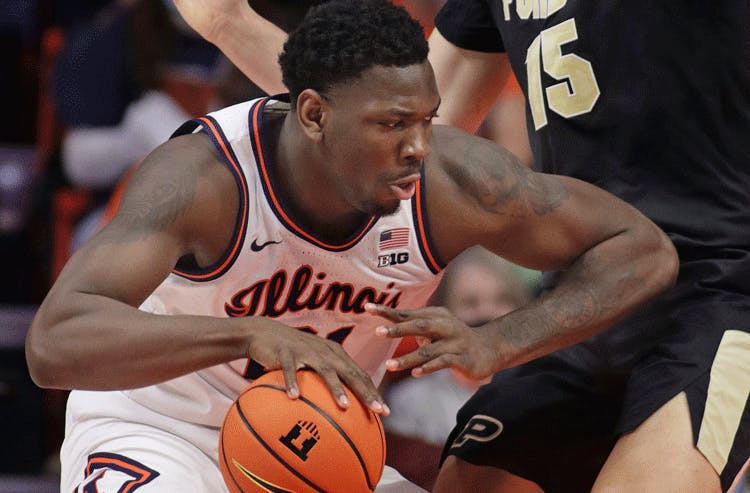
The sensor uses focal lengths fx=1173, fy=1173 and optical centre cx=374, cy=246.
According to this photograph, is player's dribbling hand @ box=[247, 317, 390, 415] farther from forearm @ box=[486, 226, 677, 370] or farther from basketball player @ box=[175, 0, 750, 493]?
basketball player @ box=[175, 0, 750, 493]

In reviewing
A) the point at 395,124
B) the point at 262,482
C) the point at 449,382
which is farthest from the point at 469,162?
the point at 449,382

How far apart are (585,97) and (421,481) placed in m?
1.99

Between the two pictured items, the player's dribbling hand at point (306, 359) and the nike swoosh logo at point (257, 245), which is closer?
the player's dribbling hand at point (306, 359)

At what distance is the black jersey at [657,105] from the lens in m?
3.66

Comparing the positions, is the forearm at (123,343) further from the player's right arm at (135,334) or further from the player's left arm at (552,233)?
the player's left arm at (552,233)

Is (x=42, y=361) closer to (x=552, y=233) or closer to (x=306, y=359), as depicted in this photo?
(x=306, y=359)

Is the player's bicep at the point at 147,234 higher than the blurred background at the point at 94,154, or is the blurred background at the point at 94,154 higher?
the player's bicep at the point at 147,234

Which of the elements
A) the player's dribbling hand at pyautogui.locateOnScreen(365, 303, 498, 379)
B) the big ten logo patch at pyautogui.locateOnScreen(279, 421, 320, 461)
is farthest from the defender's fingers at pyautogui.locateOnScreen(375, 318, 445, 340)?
the big ten logo patch at pyautogui.locateOnScreen(279, 421, 320, 461)

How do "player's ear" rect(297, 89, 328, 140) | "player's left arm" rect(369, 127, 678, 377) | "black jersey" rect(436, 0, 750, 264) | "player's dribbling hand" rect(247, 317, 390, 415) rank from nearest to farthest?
1. "player's dribbling hand" rect(247, 317, 390, 415)
2. "player's ear" rect(297, 89, 328, 140)
3. "player's left arm" rect(369, 127, 678, 377)
4. "black jersey" rect(436, 0, 750, 264)

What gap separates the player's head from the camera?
3189 millimetres

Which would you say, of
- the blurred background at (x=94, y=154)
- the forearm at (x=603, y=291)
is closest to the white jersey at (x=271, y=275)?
the forearm at (x=603, y=291)

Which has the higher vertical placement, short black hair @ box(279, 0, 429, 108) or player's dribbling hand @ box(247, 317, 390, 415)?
short black hair @ box(279, 0, 429, 108)

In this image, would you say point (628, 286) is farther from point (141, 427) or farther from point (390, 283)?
point (141, 427)

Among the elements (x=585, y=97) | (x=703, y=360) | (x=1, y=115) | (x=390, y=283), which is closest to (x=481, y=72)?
(x=585, y=97)
